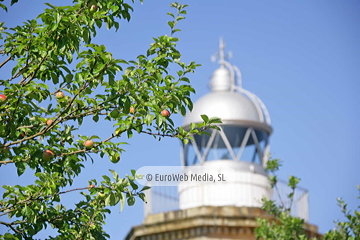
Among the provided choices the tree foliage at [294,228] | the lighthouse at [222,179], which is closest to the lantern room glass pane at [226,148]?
the lighthouse at [222,179]

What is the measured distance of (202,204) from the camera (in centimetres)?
1689

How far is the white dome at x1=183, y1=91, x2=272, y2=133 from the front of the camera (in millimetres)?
17781

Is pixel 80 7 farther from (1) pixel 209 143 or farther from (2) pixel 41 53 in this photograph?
(1) pixel 209 143

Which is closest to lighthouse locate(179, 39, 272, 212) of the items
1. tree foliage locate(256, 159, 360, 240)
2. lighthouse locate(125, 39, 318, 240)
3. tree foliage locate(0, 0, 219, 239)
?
lighthouse locate(125, 39, 318, 240)

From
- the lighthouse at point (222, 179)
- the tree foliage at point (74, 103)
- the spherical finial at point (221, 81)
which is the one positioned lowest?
the tree foliage at point (74, 103)

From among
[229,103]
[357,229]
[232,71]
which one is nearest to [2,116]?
[357,229]

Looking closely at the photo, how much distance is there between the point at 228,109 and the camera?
17891 mm

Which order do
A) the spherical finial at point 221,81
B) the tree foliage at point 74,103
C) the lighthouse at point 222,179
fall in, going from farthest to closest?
the spherical finial at point 221,81, the lighthouse at point 222,179, the tree foliage at point 74,103

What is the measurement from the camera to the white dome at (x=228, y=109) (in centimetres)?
1778

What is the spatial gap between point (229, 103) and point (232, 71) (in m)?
2.14

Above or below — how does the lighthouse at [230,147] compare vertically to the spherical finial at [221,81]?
below

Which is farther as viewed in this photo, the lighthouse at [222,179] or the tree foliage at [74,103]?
the lighthouse at [222,179]

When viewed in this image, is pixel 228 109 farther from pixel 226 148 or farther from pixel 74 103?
pixel 74 103

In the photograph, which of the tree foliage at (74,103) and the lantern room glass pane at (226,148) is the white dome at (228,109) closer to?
the lantern room glass pane at (226,148)
